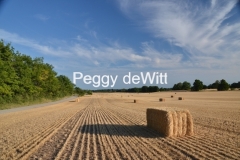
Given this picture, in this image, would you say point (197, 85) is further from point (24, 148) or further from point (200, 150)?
point (24, 148)

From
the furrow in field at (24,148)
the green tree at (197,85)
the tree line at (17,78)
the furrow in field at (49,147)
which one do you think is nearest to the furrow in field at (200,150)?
the furrow in field at (49,147)

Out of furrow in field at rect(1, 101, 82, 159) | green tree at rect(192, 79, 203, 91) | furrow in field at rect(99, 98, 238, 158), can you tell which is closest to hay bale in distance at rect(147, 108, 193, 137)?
furrow in field at rect(99, 98, 238, 158)

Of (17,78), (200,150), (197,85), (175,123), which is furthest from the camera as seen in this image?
(197,85)

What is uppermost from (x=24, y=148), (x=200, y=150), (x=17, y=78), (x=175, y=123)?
(x=17, y=78)

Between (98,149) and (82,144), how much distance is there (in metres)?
1.03

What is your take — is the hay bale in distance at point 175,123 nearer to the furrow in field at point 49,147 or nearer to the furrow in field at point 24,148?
the furrow in field at point 49,147

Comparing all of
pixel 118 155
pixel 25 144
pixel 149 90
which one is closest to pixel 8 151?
pixel 25 144

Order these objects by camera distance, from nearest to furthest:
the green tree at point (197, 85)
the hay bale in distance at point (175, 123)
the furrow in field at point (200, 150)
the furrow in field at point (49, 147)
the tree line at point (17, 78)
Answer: the furrow in field at point (200, 150) < the furrow in field at point (49, 147) < the hay bale in distance at point (175, 123) < the tree line at point (17, 78) < the green tree at point (197, 85)

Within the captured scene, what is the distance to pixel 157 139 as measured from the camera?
923cm

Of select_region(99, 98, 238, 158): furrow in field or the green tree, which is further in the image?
the green tree

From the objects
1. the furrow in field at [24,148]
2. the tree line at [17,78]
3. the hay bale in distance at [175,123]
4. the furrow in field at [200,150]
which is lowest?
the furrow in field at [24,148]

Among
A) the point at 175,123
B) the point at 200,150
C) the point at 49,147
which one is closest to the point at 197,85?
the point at 175,123

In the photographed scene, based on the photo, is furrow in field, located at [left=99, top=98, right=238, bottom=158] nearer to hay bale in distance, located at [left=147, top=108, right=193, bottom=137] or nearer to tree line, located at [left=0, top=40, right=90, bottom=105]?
hay bale in distance, located at [left=147, top=108, right=193, bottom=137]

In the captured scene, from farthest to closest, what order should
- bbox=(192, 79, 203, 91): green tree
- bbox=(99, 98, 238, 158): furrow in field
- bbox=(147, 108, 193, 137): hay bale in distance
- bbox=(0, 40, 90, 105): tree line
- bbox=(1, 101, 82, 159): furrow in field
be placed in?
bbox=(192, 79, 203, 91): green tree, bbox=(0, 40, 90, 105): tree line, bbox=(147, 108, 193, 137): hay bale in distance, bbox=(1, 101, 82, 159): furrow in field, bbox=(99, 98, 238, 158): furrow in field
